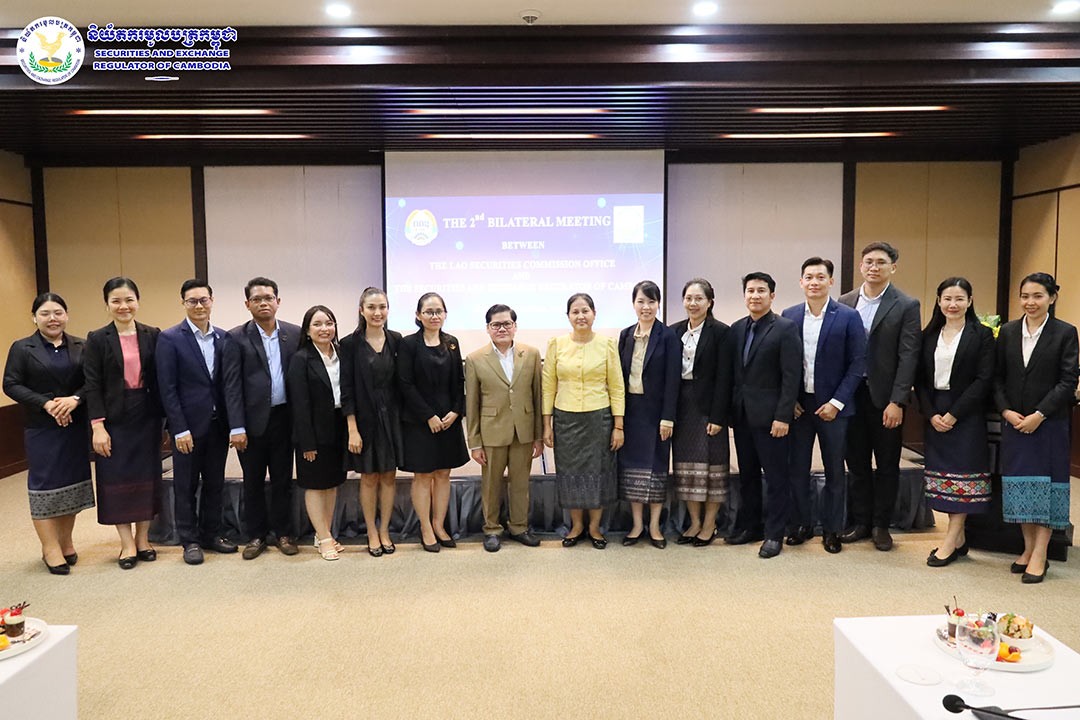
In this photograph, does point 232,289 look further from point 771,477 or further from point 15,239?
point 771,477

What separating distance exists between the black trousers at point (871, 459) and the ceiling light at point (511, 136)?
3543 millimetres

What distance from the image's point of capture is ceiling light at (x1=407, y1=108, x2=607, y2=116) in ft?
18.3

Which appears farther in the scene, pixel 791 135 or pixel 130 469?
pixel 791 135

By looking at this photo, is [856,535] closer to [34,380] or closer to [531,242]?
[531,242]

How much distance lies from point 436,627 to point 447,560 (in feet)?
2.89

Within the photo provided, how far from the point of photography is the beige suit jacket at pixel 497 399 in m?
4.05

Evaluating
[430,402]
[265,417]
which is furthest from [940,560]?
[265,417]

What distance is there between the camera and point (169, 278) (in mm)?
7262

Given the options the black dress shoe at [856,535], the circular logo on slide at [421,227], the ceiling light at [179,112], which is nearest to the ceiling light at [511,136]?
the circular logo on slide at [421,227]

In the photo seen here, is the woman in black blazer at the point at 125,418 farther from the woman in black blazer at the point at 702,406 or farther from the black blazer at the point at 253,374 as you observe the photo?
the woman in black blazer at the point at 702,406

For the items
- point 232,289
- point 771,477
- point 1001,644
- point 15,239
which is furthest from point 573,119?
point 15,239

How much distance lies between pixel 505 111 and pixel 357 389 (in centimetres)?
281

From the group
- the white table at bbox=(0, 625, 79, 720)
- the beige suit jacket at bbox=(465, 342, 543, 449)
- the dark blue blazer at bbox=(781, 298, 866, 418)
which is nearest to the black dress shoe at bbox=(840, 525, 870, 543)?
the dark blue blazer at bbox=(781, 298, 866, 418)

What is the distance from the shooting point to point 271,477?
4.22 metres
